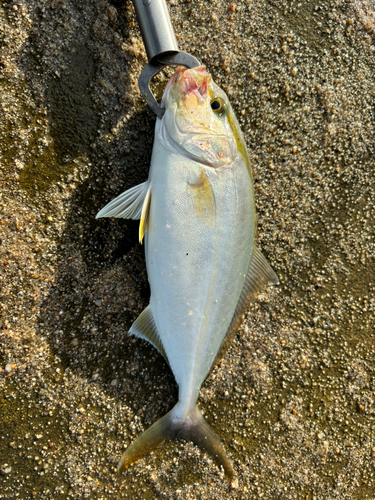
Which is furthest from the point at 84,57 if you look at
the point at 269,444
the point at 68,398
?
the point at 269,444

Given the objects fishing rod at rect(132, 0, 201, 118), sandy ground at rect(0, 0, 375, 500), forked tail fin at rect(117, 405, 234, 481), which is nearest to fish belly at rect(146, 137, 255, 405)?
forked tail fin at rect(117, 405, 234, 481)

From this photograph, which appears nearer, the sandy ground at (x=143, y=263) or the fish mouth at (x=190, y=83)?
A: the fish mouth at (x=190, y=83)

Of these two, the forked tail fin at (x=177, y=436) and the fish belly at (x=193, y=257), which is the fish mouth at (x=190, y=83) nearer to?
the fish belly at (x=193, y=257)

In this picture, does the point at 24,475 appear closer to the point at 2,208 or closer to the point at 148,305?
the point at 148,305

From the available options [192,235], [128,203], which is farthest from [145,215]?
[192,235]

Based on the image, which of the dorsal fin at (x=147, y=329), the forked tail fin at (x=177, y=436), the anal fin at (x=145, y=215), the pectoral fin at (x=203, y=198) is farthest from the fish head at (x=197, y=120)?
the forked tail fin at (x=177, y=436)
